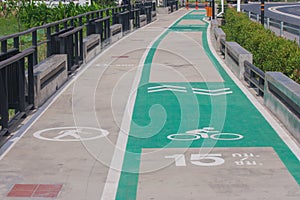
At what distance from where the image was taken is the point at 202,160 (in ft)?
32.7

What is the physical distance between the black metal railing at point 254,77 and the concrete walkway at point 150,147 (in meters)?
0.42

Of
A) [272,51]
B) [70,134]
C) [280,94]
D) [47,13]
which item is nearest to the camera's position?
[70,134]

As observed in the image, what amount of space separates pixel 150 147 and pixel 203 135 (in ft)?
3.91

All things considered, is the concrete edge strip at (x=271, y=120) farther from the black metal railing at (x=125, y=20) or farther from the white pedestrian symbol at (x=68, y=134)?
the black metal railing at (x=125, y=20)

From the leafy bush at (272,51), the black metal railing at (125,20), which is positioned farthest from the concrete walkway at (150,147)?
the black metal railing at (125,20)

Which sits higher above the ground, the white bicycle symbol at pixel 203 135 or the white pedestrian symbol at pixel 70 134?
the white pedestrian symbol at pixel 70 134

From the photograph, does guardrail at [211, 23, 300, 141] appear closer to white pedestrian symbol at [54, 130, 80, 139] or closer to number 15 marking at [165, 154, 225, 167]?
number 15 marking at [165, 154, 225, 167]

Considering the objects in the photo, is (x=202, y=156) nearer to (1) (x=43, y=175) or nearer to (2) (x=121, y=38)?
(1) (x=43, y=175)

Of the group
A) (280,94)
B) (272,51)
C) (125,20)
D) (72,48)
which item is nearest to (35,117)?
(280,94)

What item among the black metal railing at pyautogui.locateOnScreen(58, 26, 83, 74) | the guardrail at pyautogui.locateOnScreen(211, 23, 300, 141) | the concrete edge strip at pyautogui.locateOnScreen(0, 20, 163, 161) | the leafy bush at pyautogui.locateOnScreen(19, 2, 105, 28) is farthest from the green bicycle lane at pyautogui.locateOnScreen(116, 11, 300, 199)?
the leafy bush at pyautogui.locateOnScreen(19, 2, 105, 28)

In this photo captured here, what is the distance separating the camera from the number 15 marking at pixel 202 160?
978 cm

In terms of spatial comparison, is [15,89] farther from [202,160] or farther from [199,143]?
[202,160]

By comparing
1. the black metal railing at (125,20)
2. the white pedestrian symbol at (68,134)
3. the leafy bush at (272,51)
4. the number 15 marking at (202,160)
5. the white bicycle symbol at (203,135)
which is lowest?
the number 15 marking at (202,160)

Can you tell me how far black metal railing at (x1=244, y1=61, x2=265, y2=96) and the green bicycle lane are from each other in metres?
0.43
